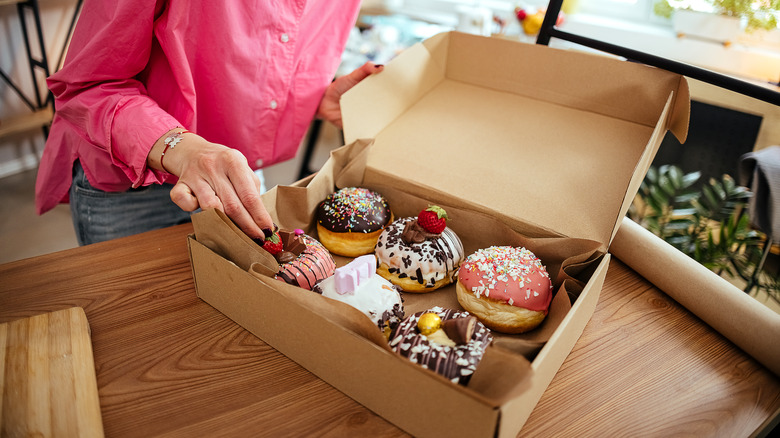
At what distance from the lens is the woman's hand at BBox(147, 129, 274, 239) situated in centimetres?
90

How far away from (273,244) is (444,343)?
0.37m

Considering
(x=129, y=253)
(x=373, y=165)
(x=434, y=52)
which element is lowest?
(x=129, y=253)

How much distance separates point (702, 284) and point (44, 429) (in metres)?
1.07

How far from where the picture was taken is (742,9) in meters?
2.19

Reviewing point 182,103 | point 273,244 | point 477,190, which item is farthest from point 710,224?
point 182,103

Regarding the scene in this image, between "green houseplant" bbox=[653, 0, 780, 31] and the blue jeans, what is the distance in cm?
195

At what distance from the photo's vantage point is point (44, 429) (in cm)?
69

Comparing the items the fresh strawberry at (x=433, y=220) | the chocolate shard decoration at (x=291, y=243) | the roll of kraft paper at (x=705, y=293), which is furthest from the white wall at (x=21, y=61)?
the roll of kraft paper at (x=705, y=293)

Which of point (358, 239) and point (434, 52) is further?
point (434, 52)

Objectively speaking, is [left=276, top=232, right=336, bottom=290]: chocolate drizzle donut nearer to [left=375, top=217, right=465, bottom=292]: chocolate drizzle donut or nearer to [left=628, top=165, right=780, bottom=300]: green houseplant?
[left=375, top=217, right=465, bottom=292]: chocolate drizzle donut

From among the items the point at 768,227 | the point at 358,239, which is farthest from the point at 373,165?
the point at 768,227

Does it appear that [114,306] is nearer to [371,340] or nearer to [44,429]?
[44,429]

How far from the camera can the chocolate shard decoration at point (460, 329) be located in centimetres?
78

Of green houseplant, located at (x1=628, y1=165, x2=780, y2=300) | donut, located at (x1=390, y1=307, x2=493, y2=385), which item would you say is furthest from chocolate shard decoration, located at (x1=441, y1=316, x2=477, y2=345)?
green houseplant, located at (x1=628, y1=165, x2=780, y2=300)
